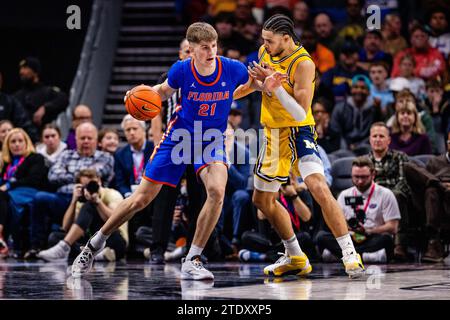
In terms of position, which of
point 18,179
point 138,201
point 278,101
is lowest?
point 138,201

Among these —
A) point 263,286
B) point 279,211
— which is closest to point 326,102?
point 279,211

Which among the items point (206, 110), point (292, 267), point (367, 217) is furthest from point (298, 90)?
point (367, 217)

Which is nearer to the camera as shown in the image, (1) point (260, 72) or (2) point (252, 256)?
(1) point (260, 72)

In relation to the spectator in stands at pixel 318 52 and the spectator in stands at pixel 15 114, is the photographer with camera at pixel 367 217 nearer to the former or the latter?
the spectator in stands at pixel 318 52

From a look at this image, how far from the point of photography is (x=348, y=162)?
9.69 metres

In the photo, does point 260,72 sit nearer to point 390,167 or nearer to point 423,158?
point 390,167

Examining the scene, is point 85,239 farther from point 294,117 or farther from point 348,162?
point 294,117

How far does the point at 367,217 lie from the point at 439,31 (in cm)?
402

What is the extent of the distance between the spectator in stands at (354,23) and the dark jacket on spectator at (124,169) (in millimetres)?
3930

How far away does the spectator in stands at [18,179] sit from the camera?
10.2 m

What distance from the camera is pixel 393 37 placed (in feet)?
39.8

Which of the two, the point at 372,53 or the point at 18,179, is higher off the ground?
the point at 372,53

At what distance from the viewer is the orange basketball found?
6340 millimetres

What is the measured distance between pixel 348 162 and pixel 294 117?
11.7 ft
